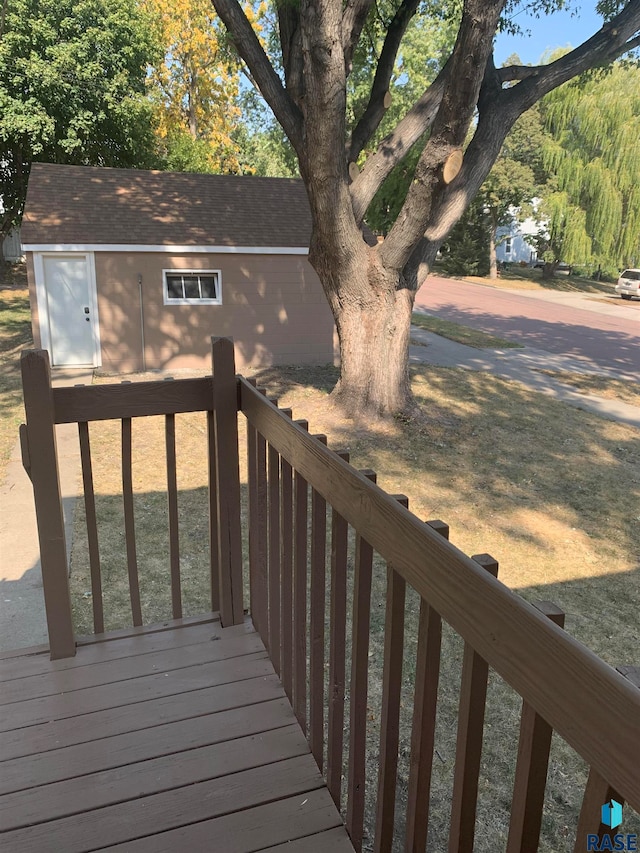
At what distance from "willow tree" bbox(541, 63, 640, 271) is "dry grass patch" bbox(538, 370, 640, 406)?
22.3 metres

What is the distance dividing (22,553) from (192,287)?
8568 millimetres

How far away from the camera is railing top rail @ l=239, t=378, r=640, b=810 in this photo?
2.78 ft

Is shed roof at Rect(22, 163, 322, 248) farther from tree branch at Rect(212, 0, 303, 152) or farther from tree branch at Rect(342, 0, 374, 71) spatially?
tree branch at Rect(342, 0, 374, 71)

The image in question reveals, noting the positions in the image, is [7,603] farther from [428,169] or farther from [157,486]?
[428,169]

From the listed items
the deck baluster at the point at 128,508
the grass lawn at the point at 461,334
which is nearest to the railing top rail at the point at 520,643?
the deck baluster at the point at 128,508

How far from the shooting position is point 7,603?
424 centimetres

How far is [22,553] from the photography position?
16.5ft

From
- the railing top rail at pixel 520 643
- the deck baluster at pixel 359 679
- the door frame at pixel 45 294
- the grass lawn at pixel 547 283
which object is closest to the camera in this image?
the railing top rail at pixel 520 643

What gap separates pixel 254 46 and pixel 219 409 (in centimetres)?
606

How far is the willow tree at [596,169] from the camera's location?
102 ft

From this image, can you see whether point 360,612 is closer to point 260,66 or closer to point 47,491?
point 47,491


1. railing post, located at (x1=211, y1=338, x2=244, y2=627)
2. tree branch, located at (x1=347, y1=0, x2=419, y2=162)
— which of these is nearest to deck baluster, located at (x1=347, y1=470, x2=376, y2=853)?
railing post, located at (x1=211, y1=338, x2=244, y2=627)

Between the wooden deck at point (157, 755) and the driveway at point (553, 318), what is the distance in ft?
44.8

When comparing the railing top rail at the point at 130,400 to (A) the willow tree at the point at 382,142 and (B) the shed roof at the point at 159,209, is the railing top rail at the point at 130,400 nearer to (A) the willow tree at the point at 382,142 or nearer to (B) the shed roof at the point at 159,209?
(A) the willow tree at the point at 382,142
